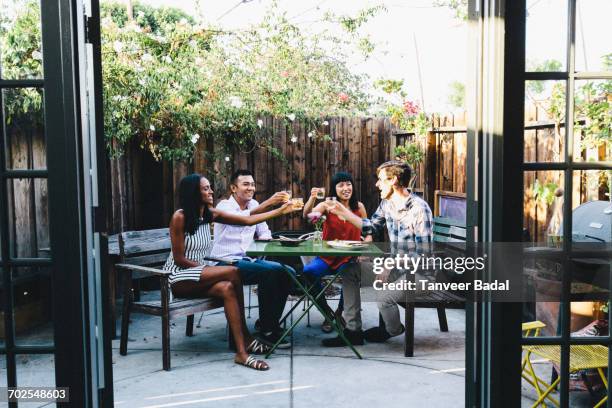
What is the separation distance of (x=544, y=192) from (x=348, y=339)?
2558 millimetres

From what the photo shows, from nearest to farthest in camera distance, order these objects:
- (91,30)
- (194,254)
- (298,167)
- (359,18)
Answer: (91,30) < (194,254) < (298,167) < (359,18)

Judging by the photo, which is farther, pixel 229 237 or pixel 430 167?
pixel 430 167

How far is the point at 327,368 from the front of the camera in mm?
4258

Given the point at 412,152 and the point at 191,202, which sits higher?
the point at 412,152

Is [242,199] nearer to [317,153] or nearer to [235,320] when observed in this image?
[235,320]

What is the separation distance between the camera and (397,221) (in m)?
4.96

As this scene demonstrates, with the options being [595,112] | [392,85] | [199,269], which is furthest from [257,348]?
[392,85]

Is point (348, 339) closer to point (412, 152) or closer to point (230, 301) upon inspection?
point (230, 301)

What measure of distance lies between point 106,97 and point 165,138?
115cm

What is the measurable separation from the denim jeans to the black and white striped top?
33 cm

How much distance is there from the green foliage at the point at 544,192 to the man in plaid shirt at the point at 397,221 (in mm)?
2173

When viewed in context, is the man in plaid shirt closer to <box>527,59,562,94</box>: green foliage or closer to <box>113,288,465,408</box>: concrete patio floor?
<box>113,288,465,408</box>: concrete patio floor

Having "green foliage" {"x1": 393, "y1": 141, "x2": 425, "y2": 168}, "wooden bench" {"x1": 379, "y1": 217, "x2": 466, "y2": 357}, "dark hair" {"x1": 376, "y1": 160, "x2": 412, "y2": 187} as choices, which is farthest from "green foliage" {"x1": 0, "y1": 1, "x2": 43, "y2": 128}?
"green foliage" {"x1": 393, "y1": 141, "x2": 425, "y2": 168}

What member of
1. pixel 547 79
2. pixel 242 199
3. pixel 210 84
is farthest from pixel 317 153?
pixel 547 79
